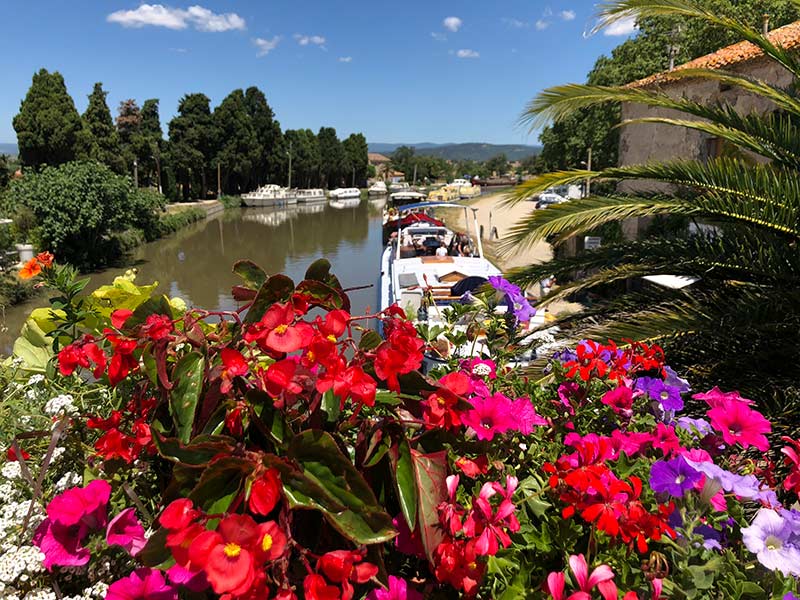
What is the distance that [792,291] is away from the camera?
330 cm

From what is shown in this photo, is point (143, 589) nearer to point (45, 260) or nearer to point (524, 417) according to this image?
point (524, 417)

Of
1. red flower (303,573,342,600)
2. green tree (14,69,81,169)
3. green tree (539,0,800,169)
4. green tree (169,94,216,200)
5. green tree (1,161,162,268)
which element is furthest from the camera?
green tree (169,94,216,200)

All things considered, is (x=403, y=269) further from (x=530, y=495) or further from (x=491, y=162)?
(x=491, y=162)

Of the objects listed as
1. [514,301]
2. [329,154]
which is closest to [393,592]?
→ [514,301]

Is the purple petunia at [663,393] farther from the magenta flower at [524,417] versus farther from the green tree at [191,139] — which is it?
the green tree at [191,139]

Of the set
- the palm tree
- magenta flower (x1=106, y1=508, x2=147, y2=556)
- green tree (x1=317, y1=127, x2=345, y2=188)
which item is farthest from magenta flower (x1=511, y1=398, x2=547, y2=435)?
green tree (x1=317, y1=127, x2=345, y2=188)

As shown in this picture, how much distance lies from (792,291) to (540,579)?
10.6ft

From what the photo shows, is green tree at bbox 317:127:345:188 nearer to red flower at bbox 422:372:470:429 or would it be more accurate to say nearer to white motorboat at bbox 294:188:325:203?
white motorboat at bbox 294:188:325:203

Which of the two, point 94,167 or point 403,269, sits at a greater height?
point 94,167

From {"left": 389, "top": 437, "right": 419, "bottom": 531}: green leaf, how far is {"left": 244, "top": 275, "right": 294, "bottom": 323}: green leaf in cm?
38

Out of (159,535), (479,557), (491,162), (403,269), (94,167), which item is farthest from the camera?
(491,162)

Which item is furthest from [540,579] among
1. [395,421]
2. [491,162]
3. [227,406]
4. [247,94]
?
[491,162]

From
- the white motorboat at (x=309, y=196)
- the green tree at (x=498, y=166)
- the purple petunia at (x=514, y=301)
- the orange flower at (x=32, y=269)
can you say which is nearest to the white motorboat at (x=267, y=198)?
the white motorboat at (x=309, y=196)

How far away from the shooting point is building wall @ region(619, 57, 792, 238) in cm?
1065
